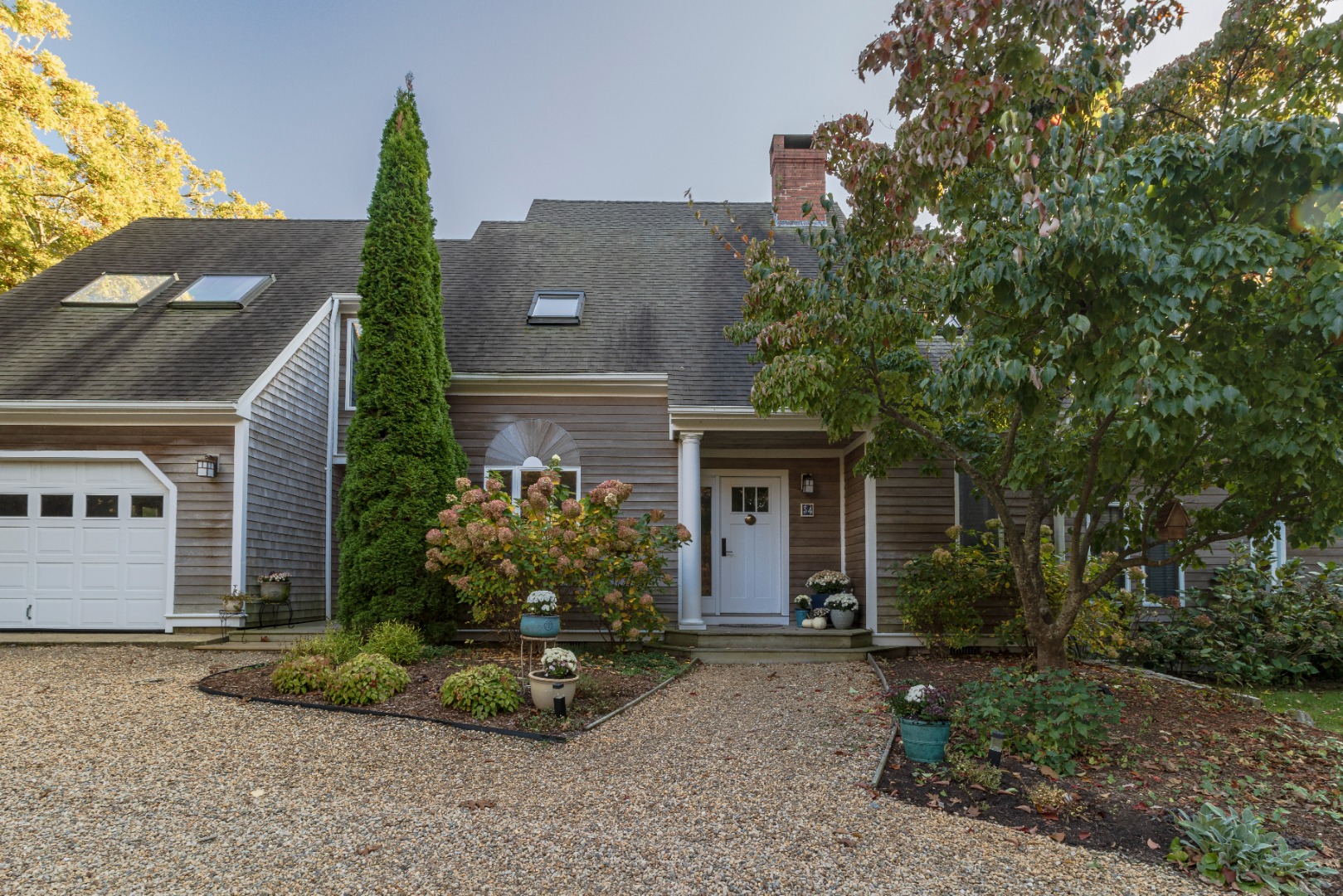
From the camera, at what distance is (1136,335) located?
4.46 m

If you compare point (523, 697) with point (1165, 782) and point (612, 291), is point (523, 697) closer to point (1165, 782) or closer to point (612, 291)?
point (1165, 782)

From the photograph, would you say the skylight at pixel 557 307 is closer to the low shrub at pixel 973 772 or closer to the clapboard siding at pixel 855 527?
the clapboard siding at pixel 855 527

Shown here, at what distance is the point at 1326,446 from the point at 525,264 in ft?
33.5

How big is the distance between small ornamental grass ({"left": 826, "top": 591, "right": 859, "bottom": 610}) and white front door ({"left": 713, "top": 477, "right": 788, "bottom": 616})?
1186mm

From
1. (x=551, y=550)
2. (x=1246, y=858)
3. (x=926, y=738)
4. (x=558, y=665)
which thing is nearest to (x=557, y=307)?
(x=551, y=550)

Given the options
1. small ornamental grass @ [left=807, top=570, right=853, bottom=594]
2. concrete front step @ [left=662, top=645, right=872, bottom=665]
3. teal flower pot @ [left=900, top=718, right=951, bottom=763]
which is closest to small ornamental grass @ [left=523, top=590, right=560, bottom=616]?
concrete front step @ [left=662, top=645, right=872, bottom=665]

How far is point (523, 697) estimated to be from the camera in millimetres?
6312

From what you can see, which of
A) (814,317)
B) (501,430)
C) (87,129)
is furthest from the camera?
(87,129)

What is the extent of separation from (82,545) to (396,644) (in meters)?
4.61

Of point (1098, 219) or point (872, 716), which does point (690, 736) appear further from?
point (1098, 219)

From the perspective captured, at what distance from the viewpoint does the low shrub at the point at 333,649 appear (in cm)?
685

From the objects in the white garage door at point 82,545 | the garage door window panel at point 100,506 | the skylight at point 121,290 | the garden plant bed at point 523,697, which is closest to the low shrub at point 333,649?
the garden plant bed at point 523,697

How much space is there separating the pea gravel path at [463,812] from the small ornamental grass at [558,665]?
1.71ft

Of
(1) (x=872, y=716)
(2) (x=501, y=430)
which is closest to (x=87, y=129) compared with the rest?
(2) (x=501, y=430)
